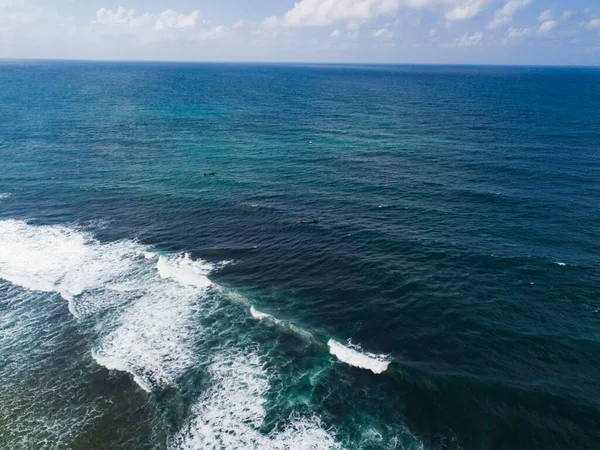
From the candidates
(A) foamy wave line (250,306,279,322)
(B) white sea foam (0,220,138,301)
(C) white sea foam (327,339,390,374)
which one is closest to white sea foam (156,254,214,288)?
(B) white sea foam (0,220,138,301)

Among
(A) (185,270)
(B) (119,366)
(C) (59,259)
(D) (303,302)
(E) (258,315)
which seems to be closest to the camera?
(B) (119,366)

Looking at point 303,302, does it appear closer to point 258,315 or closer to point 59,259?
point 258,315

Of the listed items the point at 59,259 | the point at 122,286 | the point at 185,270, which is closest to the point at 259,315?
the point at 185,270

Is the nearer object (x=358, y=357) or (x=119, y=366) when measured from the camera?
(x=358, y=357)

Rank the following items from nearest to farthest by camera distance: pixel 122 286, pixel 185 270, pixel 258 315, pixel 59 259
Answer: pixel 258 315 < pixel 122 286 < pixel 185 270 < pixel 59 259

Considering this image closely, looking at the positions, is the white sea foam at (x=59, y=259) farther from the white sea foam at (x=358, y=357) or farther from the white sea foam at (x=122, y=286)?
the white sea foam at (x=358, y=357)

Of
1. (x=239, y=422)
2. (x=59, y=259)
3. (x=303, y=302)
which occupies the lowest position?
(x=59, y=259)

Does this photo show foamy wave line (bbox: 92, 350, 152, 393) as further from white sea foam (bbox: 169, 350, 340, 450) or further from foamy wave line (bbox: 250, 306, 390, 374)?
foamy wave line (bbox: 250, 306, 390, 374)
